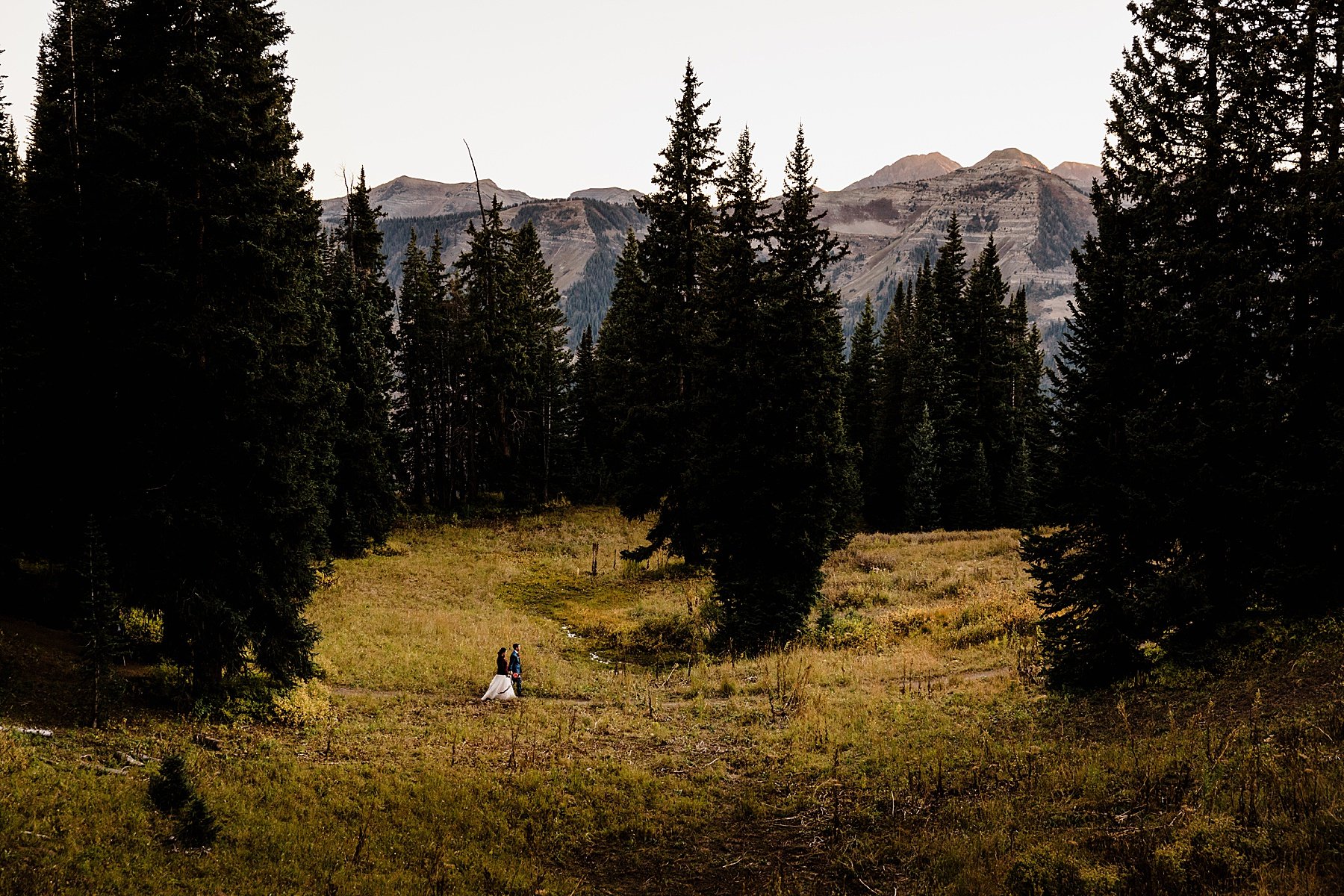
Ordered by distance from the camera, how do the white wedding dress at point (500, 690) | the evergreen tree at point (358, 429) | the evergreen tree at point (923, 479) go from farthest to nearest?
the evergreen tree at point (923, 479) → the evergreen tree at point (358, 429) → the white wedding dress at point (500, 690)

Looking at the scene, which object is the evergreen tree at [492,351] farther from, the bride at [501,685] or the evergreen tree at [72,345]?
the bride at [501,685]

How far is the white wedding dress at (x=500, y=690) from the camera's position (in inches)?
727

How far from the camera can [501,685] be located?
18.7 m

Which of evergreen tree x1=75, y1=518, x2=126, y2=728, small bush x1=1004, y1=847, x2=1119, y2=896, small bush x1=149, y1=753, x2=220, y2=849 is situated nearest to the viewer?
small bush x1=1004, y1=847, x2=1119, y2=896

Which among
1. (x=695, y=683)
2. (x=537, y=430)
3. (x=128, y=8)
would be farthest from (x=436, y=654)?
(x=537, y=430)

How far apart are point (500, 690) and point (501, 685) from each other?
0.39 feet

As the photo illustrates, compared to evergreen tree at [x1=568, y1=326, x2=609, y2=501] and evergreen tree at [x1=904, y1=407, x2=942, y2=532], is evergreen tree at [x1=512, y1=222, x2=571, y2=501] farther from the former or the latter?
evergreen tree at [x1=904, y1=407, x2=942, y2=532]

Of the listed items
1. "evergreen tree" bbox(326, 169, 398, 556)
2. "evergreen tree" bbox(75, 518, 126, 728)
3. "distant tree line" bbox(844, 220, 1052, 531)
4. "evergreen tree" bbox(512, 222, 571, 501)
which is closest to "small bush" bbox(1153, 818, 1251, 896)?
"evergreen tree" bbox(75, 518, 126, 728)

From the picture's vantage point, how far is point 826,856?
387 inches

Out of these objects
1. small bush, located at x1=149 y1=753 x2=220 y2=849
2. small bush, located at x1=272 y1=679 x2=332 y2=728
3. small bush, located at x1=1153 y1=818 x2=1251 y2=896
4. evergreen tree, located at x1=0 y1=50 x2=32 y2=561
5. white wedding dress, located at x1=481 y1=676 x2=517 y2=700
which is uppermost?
evergreen tree, located at x1=0 y1=50 x2=32 y2=561

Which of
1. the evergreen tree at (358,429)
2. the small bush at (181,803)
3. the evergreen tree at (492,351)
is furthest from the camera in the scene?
the evergreen tree at (492,351)

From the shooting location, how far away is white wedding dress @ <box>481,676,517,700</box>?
1845 cm

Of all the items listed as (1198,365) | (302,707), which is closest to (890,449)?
(1198,365)

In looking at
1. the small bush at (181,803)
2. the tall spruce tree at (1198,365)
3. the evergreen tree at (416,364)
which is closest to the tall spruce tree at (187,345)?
the small bush at (181,803)
